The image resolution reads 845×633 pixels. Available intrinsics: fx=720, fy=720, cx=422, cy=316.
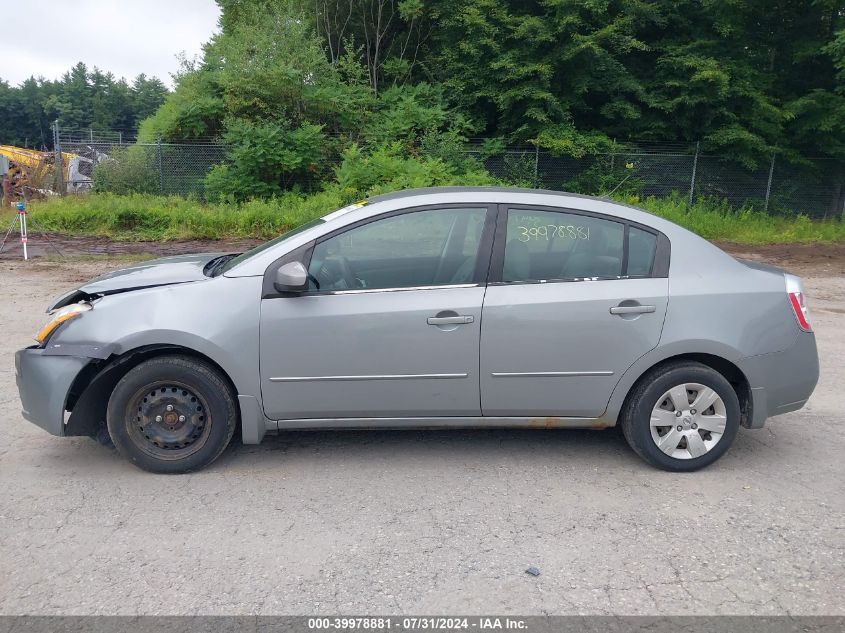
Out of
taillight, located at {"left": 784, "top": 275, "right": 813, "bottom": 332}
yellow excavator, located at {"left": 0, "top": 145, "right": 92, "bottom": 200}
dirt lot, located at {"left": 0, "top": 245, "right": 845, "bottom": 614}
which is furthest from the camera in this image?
yellow excavator, located at {"left": 0, "top": 145, "right": 92, "bottom": 200}

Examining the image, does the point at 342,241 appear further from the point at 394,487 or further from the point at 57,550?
the point at 57,550

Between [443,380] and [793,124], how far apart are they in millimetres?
20697

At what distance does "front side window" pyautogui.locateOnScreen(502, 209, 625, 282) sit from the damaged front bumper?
8.48ft

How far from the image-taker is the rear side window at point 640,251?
14.8ft

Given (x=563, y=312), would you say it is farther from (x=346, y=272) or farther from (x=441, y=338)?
(x=346, y=272)

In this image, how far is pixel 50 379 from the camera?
423cm

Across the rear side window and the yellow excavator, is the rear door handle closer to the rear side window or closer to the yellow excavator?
the rear side window

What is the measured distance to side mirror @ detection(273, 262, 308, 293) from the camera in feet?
13.8

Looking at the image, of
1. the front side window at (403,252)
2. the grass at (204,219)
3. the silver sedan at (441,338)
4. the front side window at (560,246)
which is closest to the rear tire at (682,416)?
the silver sedan at (441,338)

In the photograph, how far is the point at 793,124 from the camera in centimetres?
2102

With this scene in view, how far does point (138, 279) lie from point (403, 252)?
1.71 m

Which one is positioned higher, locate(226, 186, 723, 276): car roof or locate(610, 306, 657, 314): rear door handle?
locate(226, 186, 723, 276): car roof

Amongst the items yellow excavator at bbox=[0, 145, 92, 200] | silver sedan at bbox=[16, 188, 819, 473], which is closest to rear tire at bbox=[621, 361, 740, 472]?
silver sedan at bbox=[16, 188, 819, 473]

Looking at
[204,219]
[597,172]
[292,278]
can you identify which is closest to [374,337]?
[292,278]
